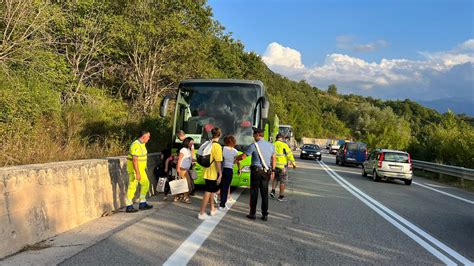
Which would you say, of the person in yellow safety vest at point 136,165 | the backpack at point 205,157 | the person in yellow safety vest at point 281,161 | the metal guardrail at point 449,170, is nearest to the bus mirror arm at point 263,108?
the person in yellow safety vest at point 281,161

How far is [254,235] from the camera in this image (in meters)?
6.77

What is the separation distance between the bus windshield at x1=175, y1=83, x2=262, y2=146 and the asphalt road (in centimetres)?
222

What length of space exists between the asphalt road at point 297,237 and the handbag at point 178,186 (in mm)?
363

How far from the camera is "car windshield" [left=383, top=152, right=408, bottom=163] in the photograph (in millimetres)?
18297

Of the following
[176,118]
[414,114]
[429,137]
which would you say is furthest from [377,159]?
[414,114]

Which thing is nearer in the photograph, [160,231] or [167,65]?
[160,231]

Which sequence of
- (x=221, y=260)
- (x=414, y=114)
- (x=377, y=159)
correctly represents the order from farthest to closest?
(x=414, y=114)
(x=377, y=159)
(x=221, y=260)

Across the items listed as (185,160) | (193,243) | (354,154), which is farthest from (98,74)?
(193,243)

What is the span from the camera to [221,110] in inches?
474

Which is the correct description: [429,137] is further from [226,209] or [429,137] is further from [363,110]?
[363,110]

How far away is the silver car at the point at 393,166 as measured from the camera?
17922 millimetres

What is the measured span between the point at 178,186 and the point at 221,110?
349cm

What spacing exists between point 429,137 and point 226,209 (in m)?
25.2

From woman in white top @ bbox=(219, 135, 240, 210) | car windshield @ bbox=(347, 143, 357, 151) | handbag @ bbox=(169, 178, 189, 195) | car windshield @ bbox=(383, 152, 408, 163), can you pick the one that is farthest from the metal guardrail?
handbag @ bbox=(169, 178, 189, 195)
